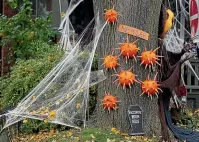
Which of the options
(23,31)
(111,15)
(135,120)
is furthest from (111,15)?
(23,31)

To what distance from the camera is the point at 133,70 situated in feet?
25.4

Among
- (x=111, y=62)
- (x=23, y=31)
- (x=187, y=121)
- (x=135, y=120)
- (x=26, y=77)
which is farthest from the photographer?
(x=23, y=31)

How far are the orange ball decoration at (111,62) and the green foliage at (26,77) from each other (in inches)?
67.4

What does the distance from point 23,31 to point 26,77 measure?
3.16m

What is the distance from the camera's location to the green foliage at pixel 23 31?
39.9ft

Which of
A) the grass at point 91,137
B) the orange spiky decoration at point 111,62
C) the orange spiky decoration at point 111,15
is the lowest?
the grass at point 91,137

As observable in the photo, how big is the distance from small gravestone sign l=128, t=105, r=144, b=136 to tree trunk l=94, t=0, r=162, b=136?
9 cm

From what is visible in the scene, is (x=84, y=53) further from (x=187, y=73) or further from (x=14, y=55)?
(x=187, y=73)

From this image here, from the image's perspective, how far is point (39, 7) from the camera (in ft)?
51.6

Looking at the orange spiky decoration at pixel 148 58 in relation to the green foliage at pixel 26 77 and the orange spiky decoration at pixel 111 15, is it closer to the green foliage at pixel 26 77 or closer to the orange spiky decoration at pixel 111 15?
the orange spiky decoration at pixel 111 15

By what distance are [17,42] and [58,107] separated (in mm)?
4847

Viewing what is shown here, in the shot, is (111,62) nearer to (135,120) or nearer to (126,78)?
(126,78)

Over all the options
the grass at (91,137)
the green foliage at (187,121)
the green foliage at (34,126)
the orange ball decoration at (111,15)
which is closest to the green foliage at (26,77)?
the green foliage at (34,126)

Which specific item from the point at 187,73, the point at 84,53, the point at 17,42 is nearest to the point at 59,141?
the point at 84,53
